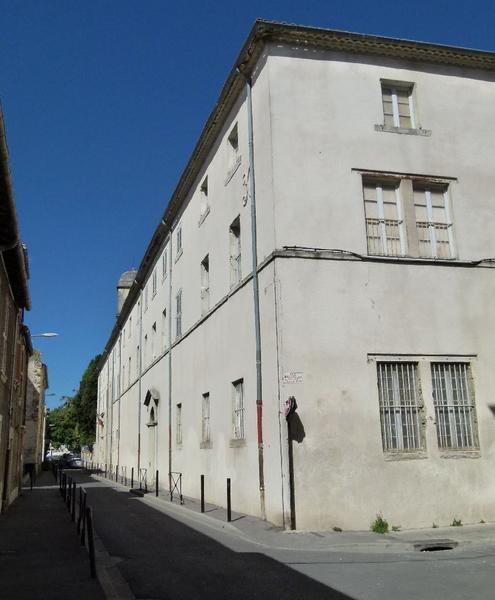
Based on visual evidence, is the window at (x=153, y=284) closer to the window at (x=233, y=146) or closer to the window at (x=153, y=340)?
the window at (x=153, y=340)

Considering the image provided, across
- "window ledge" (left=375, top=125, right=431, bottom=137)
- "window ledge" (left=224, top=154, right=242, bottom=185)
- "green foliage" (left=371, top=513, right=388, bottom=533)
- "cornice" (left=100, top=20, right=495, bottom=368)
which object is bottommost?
"green foliage" (left=371, top=513, right=388, bottom=533)

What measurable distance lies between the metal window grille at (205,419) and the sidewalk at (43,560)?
4350mm

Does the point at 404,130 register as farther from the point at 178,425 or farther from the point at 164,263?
the point at 164,263

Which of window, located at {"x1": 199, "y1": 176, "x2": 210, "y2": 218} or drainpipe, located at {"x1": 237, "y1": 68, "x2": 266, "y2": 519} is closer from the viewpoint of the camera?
drainpipe, located at {"x1": 237, "y1": 68, "x2": 266, "y2": 519}

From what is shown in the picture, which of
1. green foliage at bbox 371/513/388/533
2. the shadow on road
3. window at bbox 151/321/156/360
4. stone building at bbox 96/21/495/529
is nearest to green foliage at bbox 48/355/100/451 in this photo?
window at bbox 151/321/156/360

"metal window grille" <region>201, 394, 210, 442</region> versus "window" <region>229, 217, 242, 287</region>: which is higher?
"window" <region>229, 217, 242, 287</region>

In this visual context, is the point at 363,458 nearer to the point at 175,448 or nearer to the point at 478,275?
the point at 478,275

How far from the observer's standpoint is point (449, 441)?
12148 millimetres

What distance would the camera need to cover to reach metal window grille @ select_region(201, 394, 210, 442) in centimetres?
1738

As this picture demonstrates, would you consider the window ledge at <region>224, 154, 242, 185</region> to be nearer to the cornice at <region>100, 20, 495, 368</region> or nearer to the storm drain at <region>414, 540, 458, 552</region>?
the cornice at <region>100, 20, 495, 368</region>

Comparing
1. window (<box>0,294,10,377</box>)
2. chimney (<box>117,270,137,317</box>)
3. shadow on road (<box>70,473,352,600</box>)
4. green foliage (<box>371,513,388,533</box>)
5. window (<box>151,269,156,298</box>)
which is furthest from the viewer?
chimney (<box>117,270,137,317</box>)

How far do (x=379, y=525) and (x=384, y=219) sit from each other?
6.42 metres

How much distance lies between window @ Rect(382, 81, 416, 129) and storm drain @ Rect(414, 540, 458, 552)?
9.01 metres

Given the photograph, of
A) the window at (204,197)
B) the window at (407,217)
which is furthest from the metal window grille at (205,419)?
Answer: the window at (407,217)
